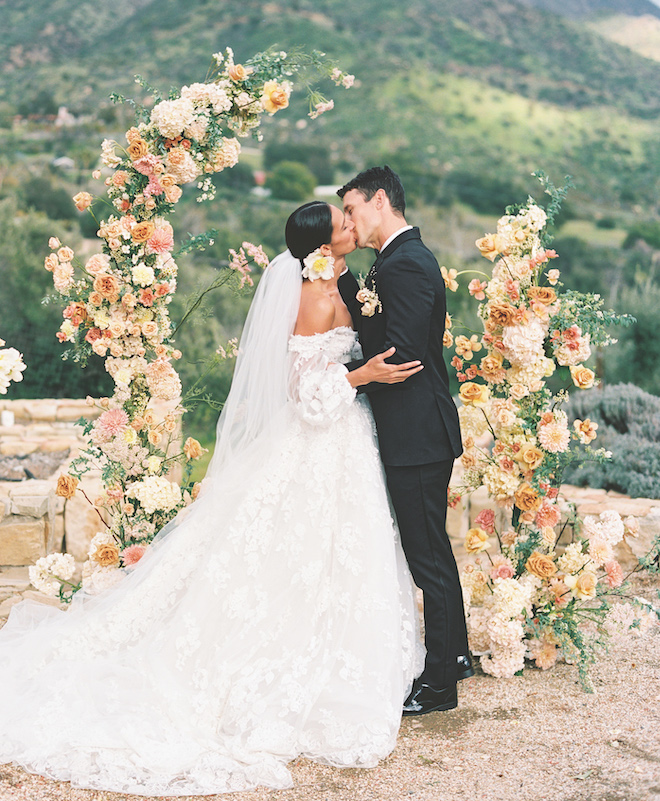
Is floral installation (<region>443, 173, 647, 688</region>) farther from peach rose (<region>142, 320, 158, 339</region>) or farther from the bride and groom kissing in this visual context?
peach rose (<region>142, 320, 158, 339</region>)

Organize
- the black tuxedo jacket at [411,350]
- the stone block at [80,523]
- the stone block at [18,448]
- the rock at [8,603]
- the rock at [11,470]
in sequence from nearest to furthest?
the black tuxedo jacket at [411,350], the rock at [8,603], the stone block at [80,523], the rock at [11,470], the stone block at [18,448]

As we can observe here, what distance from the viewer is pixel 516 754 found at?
3.00 metres

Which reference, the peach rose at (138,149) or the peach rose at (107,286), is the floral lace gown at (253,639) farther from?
the peach rose at (138,149)

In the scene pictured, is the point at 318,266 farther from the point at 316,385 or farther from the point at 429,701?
the point at 429,701

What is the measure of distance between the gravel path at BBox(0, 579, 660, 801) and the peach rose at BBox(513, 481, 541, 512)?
80 centimetres

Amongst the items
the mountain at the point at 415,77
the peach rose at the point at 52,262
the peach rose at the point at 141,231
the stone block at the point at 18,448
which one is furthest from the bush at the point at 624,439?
the mountain at the point at 415,77

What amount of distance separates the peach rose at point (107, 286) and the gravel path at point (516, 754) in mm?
1904

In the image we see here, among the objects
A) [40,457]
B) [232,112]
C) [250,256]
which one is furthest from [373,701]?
[40,457]

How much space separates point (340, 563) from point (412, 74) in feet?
110

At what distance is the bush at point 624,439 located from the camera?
5418 mm

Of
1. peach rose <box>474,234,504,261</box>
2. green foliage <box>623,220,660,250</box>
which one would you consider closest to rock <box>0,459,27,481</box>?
peach rose <box>474,234,504,261</box>

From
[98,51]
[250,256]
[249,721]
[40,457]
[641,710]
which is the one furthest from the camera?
[98,51]

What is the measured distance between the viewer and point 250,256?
12.3ft

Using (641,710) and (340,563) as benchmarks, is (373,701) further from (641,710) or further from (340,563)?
(641,710)
